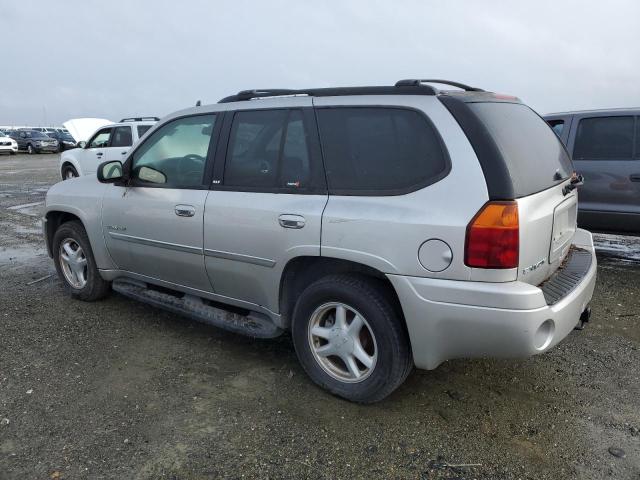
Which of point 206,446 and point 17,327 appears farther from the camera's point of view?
point 17,327

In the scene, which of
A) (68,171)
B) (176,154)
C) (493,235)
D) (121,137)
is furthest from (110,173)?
(68,171)

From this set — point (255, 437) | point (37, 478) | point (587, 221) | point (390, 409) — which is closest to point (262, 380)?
point (255, 437)

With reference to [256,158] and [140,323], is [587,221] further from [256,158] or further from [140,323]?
[140,323]

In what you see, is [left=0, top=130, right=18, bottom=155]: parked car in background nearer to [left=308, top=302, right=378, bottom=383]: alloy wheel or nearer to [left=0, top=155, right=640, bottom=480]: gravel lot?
[left=0, top=155, right=640, bottom=480]: gravel lot

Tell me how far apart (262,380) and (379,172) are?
1540mm

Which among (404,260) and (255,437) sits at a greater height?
(404,260)

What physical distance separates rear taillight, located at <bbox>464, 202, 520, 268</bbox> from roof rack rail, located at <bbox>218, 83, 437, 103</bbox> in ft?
2.49

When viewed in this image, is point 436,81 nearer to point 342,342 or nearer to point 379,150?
point 379,150

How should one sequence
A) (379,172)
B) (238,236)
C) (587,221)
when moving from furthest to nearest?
(587,221), (238,236), (379,172)

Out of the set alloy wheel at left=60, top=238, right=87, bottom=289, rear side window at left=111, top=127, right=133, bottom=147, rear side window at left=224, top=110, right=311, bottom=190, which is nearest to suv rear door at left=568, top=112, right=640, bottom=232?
rear side window at left=224, top=110, right=311, bottom=190

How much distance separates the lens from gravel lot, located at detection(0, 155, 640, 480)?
2566 millimetres

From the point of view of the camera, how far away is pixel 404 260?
8.74 ft

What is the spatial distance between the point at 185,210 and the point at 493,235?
6.88 feet

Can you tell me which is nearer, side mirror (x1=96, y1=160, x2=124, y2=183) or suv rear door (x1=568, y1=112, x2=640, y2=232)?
side mirror (x1=96, y1=160, x2=124, y2=183)
